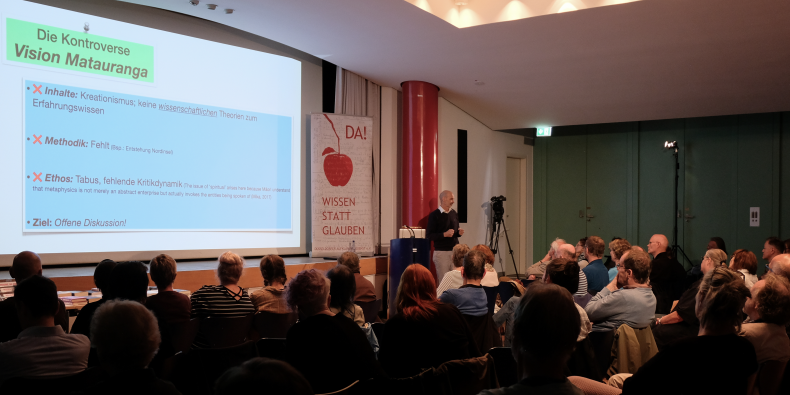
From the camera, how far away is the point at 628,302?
10.2 ft

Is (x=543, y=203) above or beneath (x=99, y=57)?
beneath

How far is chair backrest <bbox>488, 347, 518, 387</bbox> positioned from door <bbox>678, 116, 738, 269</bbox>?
806 cm

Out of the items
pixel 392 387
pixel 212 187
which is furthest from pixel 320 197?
pixel 392 387

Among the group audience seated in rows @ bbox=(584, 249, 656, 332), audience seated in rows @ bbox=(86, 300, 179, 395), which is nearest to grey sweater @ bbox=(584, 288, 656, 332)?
audience seated in rows @ bbox=(584, 249, 656, 332)

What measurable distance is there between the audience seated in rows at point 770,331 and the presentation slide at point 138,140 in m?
5.18

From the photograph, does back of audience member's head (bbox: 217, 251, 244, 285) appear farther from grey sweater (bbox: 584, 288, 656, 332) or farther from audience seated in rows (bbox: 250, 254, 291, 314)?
grey sweater (bbox: 584, 288, 656, 332)

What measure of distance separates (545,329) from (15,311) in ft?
8.33

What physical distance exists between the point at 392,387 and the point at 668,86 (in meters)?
6.45

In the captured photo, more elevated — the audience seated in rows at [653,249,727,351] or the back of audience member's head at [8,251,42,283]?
the back of audience member's head at [8,251,42,283]

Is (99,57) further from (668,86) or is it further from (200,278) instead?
(668,86)

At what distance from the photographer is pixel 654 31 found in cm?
545

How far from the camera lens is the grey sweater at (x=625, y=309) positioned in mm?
3117

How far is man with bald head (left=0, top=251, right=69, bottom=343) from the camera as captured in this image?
2.67 meters

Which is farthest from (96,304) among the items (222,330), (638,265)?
(638,265)
